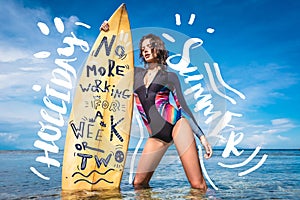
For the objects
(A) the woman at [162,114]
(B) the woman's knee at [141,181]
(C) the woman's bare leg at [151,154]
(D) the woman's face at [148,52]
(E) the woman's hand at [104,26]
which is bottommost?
(B) the woman's knee at [141,181]

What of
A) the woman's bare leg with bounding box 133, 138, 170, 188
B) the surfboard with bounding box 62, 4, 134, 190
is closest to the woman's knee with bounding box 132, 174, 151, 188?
the woman's bare leg with bounding box 133, 138, 170, 188

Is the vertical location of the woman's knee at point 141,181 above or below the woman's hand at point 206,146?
below

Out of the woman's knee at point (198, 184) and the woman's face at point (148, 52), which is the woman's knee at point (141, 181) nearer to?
the woman's knee at point (198, 184)

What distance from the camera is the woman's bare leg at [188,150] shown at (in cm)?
436

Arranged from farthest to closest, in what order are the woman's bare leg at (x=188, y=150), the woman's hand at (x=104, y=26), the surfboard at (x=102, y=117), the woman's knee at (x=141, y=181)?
1. the woman's hand at (x=104, y=26)
2. the surfboard at (x=102, y=117)
3. the woman's knee at (x=141, y=181)
4. the woman's bare leg at (x=188, y=150)

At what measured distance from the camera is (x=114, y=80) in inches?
210

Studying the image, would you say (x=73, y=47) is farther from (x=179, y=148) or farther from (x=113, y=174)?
(x=179, y=148)

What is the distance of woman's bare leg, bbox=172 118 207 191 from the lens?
436cm

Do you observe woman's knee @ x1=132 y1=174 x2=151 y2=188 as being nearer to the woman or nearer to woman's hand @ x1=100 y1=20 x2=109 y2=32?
the woman

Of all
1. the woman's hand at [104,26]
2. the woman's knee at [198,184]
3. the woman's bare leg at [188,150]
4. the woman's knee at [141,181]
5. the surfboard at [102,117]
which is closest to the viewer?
the woman's bare leg at [188,150]

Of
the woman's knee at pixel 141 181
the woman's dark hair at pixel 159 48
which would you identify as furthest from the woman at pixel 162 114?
the woman's knee at pixel 141 181

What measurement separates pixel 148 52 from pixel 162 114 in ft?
2.79

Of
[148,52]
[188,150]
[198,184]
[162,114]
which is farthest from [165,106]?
[198,184]

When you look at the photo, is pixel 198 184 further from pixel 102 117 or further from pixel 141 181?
pixel 102 117
